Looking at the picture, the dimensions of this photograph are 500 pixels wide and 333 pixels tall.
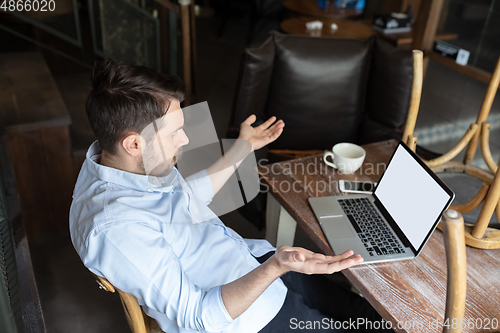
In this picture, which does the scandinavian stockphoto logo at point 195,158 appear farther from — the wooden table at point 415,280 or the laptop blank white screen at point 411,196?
the laptop blank white screen at point 411,196

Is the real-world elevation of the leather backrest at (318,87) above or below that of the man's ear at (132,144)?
below

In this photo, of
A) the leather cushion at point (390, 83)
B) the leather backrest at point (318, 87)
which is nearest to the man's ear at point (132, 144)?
the leather backrest at point (318, 87)

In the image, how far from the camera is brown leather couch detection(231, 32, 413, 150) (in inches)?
76.1

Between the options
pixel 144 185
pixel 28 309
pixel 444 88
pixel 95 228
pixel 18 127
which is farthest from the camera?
pixel 444 88

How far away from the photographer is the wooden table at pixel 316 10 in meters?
3.98

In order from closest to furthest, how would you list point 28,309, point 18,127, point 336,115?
→ point 28,309 → point 18,127 → point 336,115

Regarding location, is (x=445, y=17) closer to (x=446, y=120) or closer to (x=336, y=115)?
(x=446, y=120)

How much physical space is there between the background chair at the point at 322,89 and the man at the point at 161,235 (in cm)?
79

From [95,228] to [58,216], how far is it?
4.58 feet

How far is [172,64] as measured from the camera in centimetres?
310

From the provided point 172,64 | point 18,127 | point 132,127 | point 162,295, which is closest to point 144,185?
point 132,127

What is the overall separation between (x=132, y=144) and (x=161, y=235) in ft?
0.75

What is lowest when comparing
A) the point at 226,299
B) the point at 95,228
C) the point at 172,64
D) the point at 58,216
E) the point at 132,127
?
the point at 58,216

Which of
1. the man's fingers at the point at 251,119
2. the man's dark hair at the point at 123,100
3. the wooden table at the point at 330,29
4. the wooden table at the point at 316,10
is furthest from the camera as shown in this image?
the wooden table at the point at 316,10
